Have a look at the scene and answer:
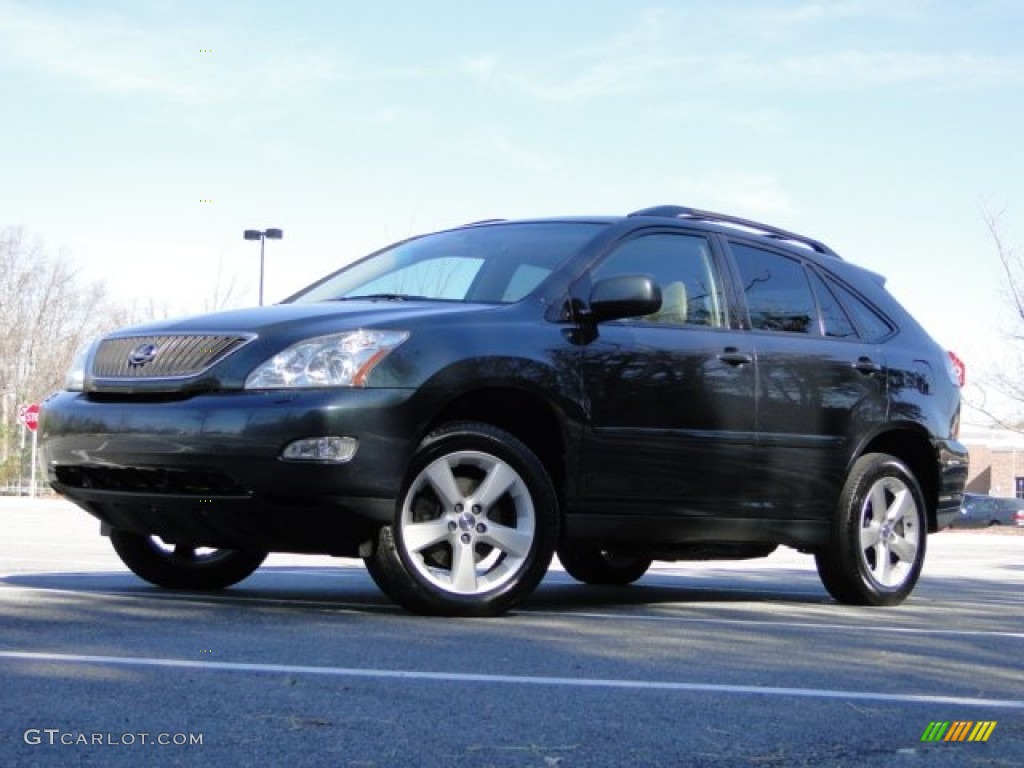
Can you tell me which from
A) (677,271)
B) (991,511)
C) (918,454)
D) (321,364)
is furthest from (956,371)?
(991,511)

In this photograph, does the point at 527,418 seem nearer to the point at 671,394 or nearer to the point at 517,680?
the point at 671,394

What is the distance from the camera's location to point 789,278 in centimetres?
824

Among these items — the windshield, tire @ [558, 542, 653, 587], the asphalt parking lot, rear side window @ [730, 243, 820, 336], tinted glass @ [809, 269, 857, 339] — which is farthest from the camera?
tire @ [558, 542, 653, 587]

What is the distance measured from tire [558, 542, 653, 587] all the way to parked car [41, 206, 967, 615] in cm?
131

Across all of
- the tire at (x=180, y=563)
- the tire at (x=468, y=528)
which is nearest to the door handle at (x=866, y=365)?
→ the tire at (x=468, y=528)

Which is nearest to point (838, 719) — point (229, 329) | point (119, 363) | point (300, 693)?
point (300, 693)

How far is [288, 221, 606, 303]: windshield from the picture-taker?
714 centimetres

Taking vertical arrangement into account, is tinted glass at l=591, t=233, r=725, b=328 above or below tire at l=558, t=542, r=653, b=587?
above

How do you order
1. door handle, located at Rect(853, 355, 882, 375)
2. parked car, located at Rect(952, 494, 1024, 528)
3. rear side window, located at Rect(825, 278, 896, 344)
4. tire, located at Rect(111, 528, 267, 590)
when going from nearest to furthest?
tire, located at Rect(111, 528, 267, 590), door handle, located at Rect(853, 355, 882, 375), rear side window, located at Rect(825, 278, 896, 344), parked car, located at Rect(952, 494, 1024, 528)

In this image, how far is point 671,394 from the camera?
714 cm

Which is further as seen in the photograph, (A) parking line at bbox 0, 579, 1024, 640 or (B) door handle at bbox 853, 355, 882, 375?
(B) door handle at bbox 853, 355, 882, 375

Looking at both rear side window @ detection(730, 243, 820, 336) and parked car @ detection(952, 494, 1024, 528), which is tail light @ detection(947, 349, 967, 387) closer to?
rear side window @ detection(730, 243, 820, 336)

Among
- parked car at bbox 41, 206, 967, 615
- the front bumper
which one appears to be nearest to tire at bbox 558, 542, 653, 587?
parked car at bbox 41, 206, 967, 615

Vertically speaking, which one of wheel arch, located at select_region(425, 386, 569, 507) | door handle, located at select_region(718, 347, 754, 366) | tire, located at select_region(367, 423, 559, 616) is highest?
door handle, located at select_region(718, 347, 754, 366)
